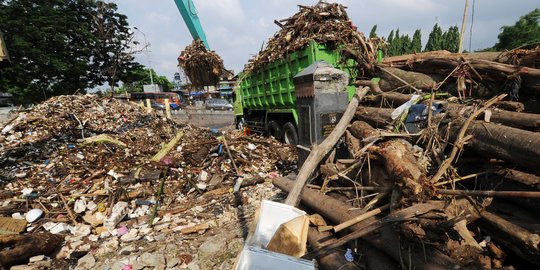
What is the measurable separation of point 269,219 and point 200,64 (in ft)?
20.5

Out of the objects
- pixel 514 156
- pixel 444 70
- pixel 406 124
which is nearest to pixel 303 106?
pixel 406 124

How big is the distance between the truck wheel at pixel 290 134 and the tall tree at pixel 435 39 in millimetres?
26487

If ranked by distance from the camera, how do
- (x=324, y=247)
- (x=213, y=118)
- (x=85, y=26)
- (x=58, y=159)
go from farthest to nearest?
(x=85, y=26), (x=213, y=118), (x=58, y=159), (x=324, y=247)

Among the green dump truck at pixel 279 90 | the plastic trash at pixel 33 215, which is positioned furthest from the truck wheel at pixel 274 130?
the plastic trash at pixel 33 215

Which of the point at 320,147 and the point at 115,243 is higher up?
the point at 320,147

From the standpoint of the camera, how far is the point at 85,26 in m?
24.3

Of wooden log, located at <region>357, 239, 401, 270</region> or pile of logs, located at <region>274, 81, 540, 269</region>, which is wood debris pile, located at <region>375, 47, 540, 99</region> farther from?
wooden log, located at <region>357, 239, 401, 270</region>

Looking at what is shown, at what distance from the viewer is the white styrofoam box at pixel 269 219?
2.77m

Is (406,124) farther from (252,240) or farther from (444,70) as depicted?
(252,240)

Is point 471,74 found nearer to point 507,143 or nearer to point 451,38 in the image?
point 507,143

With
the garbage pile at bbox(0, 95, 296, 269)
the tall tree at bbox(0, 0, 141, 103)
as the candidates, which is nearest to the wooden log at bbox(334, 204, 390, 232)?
the garbage pile at bbox(0, 95, 296, 269)

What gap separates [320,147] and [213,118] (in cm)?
1760

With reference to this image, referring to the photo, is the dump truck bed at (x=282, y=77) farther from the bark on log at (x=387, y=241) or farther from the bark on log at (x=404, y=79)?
the bark on log at (x=387, y=241)

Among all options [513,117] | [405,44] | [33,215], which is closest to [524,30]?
[405,44]
